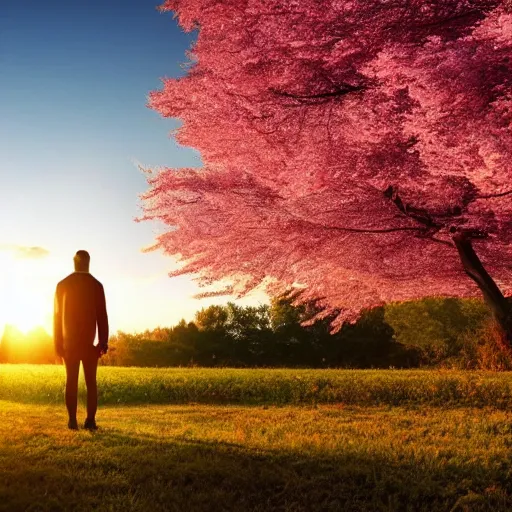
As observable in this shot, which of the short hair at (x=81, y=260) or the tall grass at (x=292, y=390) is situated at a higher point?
the short hair at (x=81, y=260)

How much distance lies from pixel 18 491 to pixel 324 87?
5730 millimetres

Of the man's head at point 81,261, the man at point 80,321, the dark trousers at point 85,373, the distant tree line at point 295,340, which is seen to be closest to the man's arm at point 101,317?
the man at point 80,321

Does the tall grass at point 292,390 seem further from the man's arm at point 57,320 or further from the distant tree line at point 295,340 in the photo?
the distant tree line at point 295,340

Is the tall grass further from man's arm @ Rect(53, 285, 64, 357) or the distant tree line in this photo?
the distant tree line

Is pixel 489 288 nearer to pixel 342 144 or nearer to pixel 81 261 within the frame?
pixel 342 144

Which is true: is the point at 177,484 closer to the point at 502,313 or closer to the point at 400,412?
the point at 502,313

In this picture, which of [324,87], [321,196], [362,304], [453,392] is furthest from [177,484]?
[453,392]

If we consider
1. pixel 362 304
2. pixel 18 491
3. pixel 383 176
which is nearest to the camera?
pixel 18 491

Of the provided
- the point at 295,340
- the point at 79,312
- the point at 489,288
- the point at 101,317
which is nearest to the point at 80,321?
the point at 79,312

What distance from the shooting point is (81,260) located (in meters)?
9.66

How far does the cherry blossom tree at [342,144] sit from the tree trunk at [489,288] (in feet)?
0.07

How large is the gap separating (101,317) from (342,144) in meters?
4.40

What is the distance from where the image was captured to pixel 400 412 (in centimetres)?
1454

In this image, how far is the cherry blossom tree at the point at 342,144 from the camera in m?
6.25
